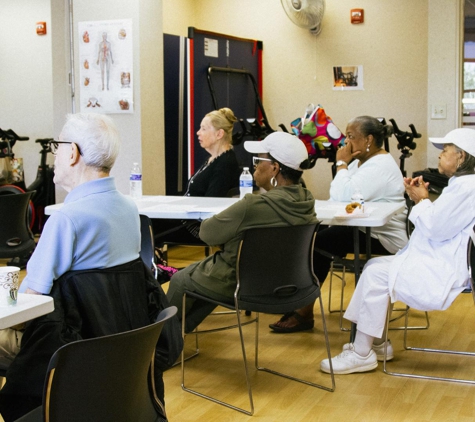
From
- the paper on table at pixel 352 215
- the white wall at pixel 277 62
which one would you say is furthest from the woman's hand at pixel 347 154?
the white wall at pixel 277 62

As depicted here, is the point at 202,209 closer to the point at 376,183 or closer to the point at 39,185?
the point at 376,183

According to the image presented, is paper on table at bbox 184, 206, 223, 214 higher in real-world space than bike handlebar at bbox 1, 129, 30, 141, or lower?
lower

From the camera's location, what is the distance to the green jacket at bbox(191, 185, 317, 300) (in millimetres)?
3137

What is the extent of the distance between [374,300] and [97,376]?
213cm

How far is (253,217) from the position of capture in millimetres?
3160

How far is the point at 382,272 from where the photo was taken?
344 cm

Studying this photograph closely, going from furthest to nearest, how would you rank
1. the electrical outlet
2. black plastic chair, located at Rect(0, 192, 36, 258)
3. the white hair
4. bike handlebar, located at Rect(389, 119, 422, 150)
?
1. the electrical outlet
2. bike handlebar, located at Rect(389, 119, 422, 150)
3. black plastic chair, located at Rect(0, 192, 36, 258)
4. the white hair

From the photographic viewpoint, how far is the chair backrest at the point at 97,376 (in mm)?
1475

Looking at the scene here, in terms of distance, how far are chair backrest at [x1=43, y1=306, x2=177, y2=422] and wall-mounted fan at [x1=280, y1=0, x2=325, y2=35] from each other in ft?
18.3

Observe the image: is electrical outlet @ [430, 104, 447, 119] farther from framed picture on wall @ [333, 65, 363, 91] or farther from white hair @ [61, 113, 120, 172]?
white hair @ [61, 113, 120, 172]

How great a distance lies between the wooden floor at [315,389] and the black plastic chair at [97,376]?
1451mm

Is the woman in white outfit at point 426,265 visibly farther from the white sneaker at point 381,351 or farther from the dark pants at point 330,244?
the dark pants at point 330,244

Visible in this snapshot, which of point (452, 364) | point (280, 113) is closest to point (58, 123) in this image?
point (280, 113)

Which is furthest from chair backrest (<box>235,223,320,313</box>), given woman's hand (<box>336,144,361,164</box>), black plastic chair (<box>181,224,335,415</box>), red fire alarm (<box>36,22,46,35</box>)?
red fire alarm (<box>36,22,46,35</box>)
